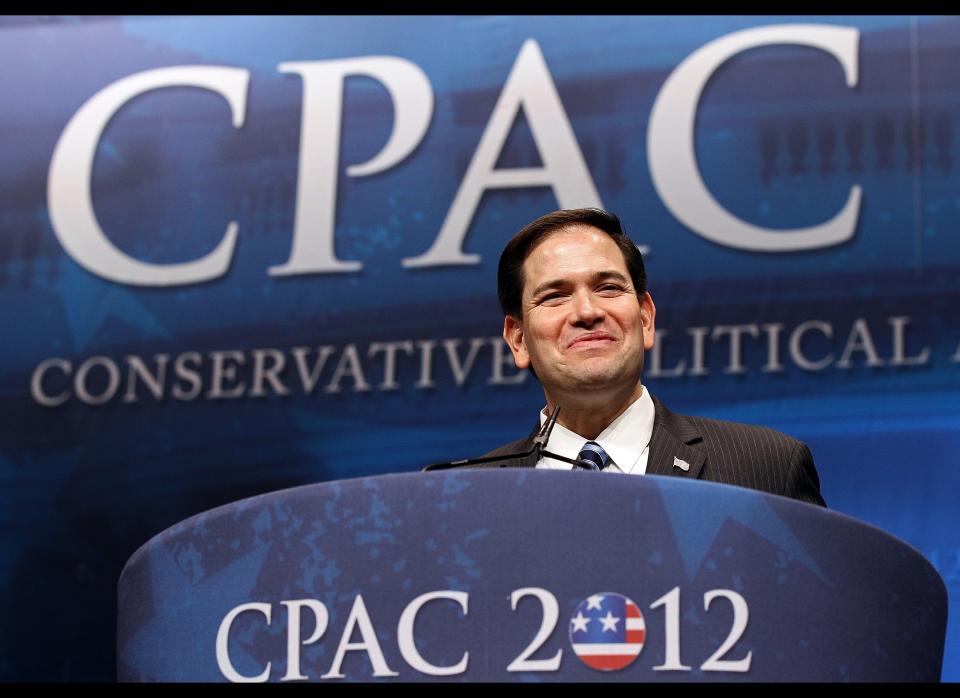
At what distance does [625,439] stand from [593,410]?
6 cm

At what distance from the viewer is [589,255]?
7.02 feet

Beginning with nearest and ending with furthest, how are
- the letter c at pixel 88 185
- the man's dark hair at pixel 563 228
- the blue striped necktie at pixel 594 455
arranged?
1. the blue striped necktie at pixel 594 455
2. the man's dark hair at pixel 563 228
3. the letter c at pixel 88 185

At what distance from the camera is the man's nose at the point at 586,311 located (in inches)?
82.0

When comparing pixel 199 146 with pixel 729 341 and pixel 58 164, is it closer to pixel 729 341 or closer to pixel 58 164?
pixel 58 164

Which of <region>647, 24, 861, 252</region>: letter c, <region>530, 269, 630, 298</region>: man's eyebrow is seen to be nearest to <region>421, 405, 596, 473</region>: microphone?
<region>530, 269, 630, 298</region>: man's eyebrow

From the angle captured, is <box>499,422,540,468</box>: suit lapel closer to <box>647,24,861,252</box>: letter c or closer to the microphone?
the microphone

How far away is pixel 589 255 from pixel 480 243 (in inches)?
57.9

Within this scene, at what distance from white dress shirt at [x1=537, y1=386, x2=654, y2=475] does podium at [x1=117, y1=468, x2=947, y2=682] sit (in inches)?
29.9

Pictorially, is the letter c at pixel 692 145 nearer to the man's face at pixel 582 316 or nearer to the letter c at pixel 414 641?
the man's face at pixel 582 316

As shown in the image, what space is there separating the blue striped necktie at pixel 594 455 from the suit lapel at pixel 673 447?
0.21 ft

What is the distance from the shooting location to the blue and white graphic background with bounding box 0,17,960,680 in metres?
3.38

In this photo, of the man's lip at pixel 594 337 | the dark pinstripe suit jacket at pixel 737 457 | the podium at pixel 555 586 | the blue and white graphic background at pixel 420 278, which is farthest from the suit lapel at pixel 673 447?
the blue and white graphic background at pixel 420 278

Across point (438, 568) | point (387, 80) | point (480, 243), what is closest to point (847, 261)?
point (480, 243)

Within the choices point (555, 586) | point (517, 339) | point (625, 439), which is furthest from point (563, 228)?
point (555, 586)
